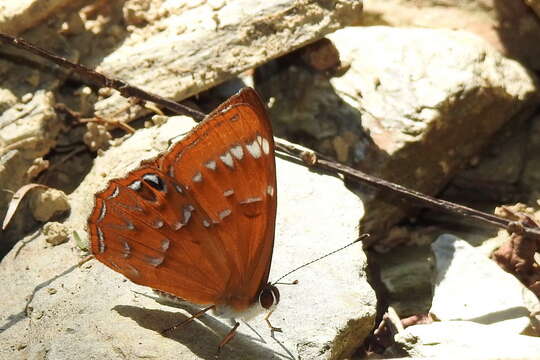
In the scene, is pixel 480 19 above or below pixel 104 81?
below

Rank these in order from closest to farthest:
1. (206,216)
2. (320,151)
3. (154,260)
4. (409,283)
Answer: (206,216) < (154,260) < (409,283) < (320,151)

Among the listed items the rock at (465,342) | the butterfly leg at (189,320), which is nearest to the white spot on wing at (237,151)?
the butterfly leg at (189,320)

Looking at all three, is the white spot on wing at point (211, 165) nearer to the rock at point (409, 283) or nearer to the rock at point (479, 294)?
the rock at point (479, 294)

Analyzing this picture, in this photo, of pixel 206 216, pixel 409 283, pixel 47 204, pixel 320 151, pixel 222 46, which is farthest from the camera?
pixel 320 151

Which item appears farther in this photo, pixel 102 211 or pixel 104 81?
pixel 104 81

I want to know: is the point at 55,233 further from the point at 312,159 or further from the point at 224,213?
the point at 312,159

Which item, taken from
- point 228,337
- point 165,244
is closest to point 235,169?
point 165,244
